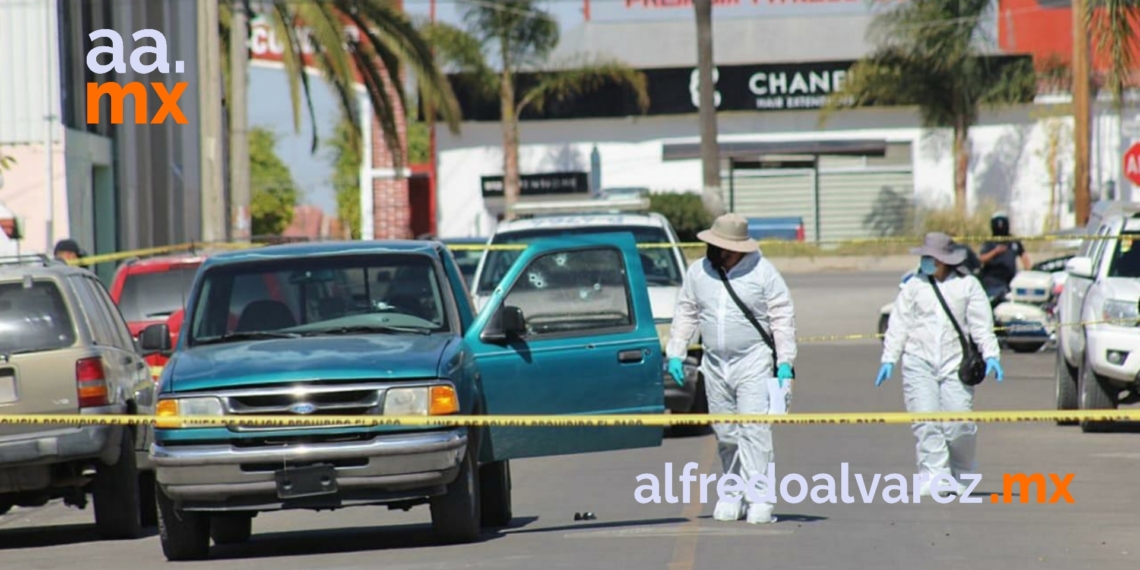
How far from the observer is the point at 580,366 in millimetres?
11656

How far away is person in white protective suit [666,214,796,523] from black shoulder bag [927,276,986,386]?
1.78 m

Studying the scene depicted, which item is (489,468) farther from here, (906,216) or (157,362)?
(906,216)

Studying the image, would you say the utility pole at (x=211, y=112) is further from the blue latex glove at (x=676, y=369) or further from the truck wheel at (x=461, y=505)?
the truck wheel at (x=461, y=505)

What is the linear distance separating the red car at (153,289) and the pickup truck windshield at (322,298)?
20.8 ft

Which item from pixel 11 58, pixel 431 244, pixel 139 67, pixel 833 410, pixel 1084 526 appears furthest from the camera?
pixel 139 67

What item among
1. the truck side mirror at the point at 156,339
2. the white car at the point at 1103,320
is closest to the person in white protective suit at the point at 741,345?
the truck side mirror at the point at 156,339

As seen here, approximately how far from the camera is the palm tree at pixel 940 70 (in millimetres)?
51219

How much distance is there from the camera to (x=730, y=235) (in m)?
11.7

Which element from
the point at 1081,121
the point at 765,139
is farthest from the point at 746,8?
the point at 1081,121

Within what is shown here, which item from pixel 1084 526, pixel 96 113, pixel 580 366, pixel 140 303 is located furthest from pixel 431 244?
pixel 96 113

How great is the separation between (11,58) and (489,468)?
631 inches

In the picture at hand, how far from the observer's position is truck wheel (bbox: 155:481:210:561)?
10.7 m

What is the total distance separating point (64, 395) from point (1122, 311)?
8.90m

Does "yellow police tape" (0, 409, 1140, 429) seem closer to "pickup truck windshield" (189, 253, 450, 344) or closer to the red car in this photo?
"pickup truck windshield" (189, 253, 450, 344)
